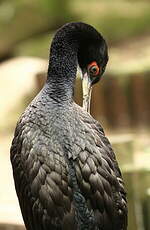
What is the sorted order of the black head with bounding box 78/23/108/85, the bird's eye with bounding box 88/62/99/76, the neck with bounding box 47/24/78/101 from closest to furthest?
the neck with bounding box 47/24/78/101 < the black head with bounding box 78/23/108/85 < the bird's eye with bounding box 88/62/99/76

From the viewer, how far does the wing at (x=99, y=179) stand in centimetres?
383

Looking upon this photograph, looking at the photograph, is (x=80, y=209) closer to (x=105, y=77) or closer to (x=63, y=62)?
(x=63, y=62)

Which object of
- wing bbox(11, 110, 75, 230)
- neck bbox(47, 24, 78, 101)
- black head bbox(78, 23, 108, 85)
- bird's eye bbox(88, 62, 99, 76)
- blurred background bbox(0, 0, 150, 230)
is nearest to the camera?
wing bbox(11, 110, 75, 230)

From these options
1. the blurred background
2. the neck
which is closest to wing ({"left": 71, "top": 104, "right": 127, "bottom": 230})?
the neck

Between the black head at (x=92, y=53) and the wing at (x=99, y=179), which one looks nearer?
the wing at (x=99, y=179)

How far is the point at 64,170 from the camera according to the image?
3803 mm

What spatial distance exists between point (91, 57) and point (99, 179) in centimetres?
85

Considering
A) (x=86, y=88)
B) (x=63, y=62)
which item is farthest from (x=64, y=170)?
(x=86, y=88)

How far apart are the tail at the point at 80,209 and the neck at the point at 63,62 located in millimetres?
513

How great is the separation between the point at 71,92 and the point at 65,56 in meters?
0.22

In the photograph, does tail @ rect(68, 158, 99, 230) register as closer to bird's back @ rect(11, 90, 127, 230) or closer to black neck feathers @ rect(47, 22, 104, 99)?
bird's back @ rect(11, 90, 127, 230)

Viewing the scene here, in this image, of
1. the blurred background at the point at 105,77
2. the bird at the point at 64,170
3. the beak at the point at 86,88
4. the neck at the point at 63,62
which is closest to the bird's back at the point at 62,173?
the bird at the point at 64,170

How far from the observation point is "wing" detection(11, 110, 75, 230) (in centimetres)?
380

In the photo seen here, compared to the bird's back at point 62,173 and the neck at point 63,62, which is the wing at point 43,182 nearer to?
the bird's back at point 62,173
